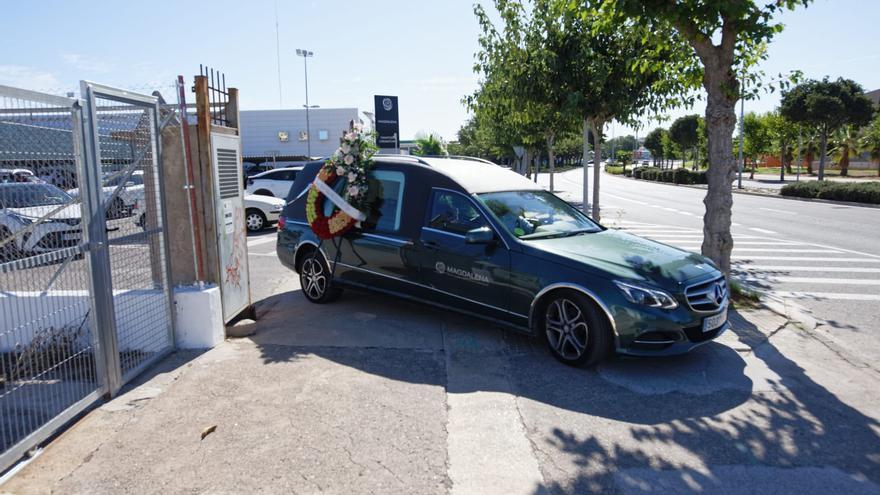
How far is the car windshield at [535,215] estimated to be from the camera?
5.90m

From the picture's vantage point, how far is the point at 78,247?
416 cm

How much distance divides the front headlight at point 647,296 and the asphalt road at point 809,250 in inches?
95.3

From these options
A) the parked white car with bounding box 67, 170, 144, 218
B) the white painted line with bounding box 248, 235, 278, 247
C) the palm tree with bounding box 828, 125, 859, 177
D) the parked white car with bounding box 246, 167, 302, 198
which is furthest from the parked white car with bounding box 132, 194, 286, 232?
the palm tree with bounding box 828, 125, 859, 177

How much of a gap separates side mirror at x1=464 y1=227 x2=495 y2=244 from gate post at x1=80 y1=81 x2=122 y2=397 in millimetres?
2981

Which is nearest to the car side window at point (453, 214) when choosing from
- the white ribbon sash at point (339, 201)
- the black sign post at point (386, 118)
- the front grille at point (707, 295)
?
the white ribbon sash at point (339, 201)

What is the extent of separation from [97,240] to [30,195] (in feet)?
2.11

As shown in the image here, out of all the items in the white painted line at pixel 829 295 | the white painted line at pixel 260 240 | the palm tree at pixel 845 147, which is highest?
the palm tree at pixel 845 147

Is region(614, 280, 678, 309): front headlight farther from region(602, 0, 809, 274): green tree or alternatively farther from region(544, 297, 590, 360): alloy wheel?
region(602, 0, 809, 274): green tree

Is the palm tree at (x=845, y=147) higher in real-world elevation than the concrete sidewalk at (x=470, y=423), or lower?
higher

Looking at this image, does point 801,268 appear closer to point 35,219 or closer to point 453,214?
point 453,214

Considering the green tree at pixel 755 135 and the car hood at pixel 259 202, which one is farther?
the green tree at pixel 755 135

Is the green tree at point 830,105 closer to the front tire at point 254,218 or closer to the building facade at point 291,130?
the building facade at point 291,130

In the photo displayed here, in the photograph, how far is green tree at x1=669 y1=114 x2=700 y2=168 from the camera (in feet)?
171

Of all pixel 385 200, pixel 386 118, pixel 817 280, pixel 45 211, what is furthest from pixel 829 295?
pixel 386 118
